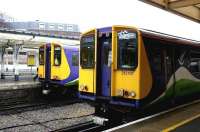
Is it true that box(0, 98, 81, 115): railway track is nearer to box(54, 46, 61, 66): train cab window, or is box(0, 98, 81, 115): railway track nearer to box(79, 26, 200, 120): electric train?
box(54, 46, 61, 66): train cab window

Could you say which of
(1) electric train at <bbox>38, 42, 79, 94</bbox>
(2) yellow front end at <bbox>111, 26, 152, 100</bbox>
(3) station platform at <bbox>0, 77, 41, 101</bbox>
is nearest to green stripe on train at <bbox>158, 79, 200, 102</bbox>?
(2) yellow front end at <bbox>111, 26, 152, 100</bbox>

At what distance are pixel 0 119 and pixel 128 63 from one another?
5.63 metres

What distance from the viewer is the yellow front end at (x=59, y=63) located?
1533 cm

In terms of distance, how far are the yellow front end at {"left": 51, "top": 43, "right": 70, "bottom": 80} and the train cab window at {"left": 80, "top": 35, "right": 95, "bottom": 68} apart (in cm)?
579

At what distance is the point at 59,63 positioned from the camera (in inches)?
615

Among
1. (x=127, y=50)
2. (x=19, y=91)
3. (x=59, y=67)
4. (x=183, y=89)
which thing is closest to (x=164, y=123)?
(x=127, y=50)

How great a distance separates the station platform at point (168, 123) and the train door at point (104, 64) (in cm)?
166

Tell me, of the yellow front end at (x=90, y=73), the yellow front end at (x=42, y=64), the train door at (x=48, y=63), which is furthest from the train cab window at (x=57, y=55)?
the yellow front end at (x=90, y=73)

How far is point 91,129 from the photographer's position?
894 centimetres

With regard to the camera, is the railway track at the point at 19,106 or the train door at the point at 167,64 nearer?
the train door at the point at 167,64

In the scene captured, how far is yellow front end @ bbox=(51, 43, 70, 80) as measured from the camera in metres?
15.3

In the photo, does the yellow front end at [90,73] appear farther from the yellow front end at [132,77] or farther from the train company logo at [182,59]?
the train company logo at [182,59]

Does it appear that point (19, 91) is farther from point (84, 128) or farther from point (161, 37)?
point (161, 37)

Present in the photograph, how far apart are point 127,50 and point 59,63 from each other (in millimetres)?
8086
